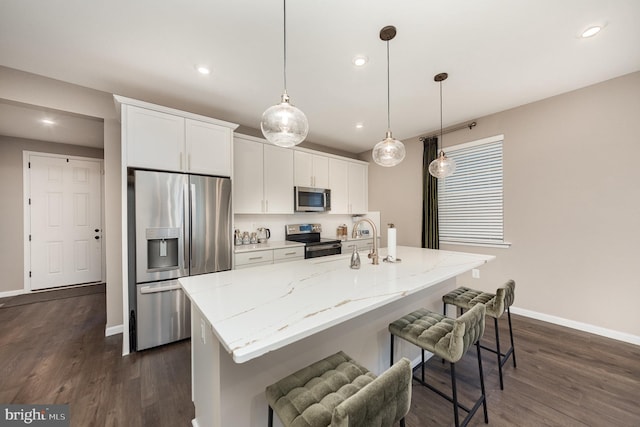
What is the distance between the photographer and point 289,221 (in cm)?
420

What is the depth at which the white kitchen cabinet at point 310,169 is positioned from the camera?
13.0 feet

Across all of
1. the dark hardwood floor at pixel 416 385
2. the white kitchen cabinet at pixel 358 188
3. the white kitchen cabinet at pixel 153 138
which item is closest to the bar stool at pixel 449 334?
the dark hardwood floor at pixel 416 385

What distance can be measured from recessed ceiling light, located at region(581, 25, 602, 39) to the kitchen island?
2.00 metres

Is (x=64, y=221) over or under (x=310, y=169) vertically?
under

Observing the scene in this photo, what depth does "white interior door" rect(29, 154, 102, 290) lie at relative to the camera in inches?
157

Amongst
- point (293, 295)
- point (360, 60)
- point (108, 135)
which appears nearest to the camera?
point (293, 295)

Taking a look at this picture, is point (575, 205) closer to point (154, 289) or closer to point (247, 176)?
point (247, 176)

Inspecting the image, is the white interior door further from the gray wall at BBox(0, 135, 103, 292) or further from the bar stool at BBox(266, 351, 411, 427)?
the bar stool at BBox(266, 351, 411, 427)

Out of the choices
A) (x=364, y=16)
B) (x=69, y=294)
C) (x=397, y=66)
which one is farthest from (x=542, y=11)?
(x=69, y=294)

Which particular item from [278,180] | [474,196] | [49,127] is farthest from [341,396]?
[49,127]

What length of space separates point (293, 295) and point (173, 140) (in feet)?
7.33

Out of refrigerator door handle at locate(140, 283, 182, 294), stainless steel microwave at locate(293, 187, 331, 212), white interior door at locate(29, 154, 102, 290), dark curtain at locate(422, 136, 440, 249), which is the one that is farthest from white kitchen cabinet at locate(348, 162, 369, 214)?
white interior door at locate(29, 154, 102, 290)

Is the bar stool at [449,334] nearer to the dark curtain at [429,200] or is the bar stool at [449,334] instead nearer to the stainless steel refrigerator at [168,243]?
the stainless steel refrigerator at [168,243]

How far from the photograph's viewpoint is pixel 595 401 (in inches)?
66.1
